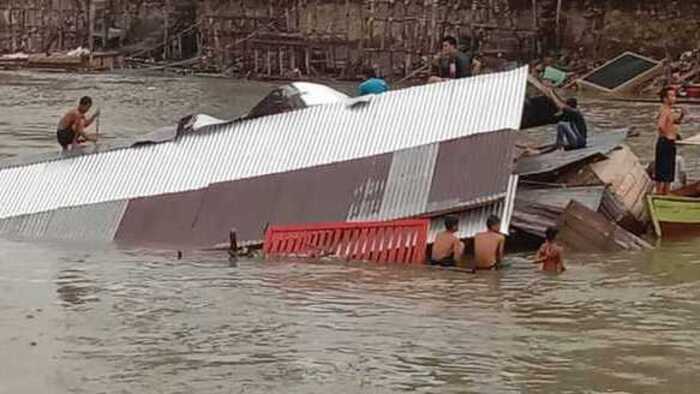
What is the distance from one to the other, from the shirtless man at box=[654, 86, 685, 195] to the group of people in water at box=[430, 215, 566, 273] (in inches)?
119

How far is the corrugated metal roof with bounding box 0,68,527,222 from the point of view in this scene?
51.6 feet

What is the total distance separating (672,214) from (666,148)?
999 millimetres

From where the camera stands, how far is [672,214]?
53.1 ft

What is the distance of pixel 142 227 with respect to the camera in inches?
618

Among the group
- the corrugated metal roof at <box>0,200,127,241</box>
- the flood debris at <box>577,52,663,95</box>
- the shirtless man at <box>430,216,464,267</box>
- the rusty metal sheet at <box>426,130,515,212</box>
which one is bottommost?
the flood debris at <box>577,52,663,95</box>

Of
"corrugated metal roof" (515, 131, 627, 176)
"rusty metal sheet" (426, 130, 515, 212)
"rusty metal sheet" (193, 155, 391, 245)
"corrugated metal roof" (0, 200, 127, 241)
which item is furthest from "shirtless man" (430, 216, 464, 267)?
"corrugated metal roof" (0, 200, 127, 241)

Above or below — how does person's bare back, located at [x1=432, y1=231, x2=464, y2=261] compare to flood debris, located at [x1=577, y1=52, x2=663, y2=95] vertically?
above

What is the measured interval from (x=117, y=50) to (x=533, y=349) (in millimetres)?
48668

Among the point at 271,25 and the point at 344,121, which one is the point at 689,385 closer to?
the point at 344,121

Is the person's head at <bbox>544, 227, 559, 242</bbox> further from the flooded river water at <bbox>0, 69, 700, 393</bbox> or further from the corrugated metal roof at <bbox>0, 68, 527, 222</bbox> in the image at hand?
the corrugated metal roof at <bbox>0, 68, 527, 222</bbox>

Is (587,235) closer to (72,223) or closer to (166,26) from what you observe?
(72,223)

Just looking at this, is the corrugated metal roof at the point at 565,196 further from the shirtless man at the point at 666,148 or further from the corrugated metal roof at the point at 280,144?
the shirtless man at the point at 666,148

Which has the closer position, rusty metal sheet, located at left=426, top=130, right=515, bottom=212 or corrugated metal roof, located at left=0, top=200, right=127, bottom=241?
rusty metal sheet, located at left=426, top=130, right=515, bottom=212

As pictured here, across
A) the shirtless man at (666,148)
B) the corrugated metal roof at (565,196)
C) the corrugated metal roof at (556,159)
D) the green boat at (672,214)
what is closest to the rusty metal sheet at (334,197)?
the corrugated metal roof at (565,196)
